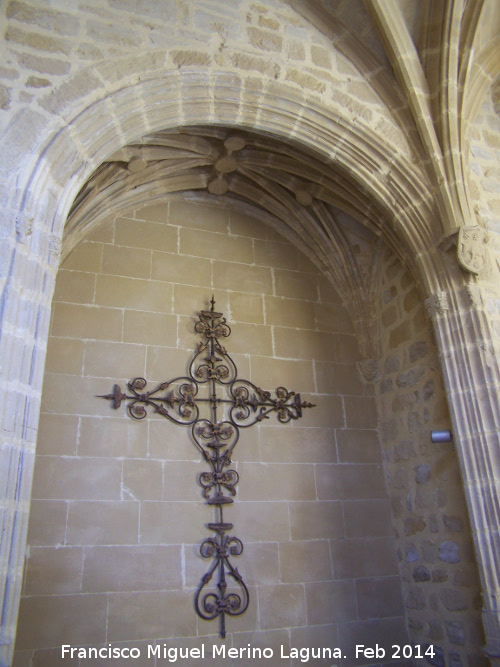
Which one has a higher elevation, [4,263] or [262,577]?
[4,263]

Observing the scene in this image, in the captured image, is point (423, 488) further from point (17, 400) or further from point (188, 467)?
point (17, 400)

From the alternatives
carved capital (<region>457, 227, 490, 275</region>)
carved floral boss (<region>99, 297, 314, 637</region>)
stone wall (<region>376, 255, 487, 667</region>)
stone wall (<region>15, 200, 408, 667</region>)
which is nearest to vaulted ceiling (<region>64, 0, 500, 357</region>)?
carved capital (<region>457, 227, 490, 275</region>)

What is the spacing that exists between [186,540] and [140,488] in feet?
1.68


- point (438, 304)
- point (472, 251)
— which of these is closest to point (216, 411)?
point (438, 304)

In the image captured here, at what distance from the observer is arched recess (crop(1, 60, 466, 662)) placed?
2836 millimetres

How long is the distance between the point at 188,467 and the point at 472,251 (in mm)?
2675

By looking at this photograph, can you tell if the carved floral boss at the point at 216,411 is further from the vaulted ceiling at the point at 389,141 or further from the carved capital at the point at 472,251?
the carved capital at the point at 472,251

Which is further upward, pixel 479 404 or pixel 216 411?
pixel 216 411

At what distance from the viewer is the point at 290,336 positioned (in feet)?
17.5

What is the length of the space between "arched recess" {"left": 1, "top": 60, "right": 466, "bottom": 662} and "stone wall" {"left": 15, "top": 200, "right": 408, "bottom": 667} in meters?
1.27

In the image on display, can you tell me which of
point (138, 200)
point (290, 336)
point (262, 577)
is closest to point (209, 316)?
point (290, 336)

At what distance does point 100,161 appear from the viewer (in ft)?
12.5

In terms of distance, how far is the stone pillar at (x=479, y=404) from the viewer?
3652 millimetres

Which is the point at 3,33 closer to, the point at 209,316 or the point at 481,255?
the point at 209,316
